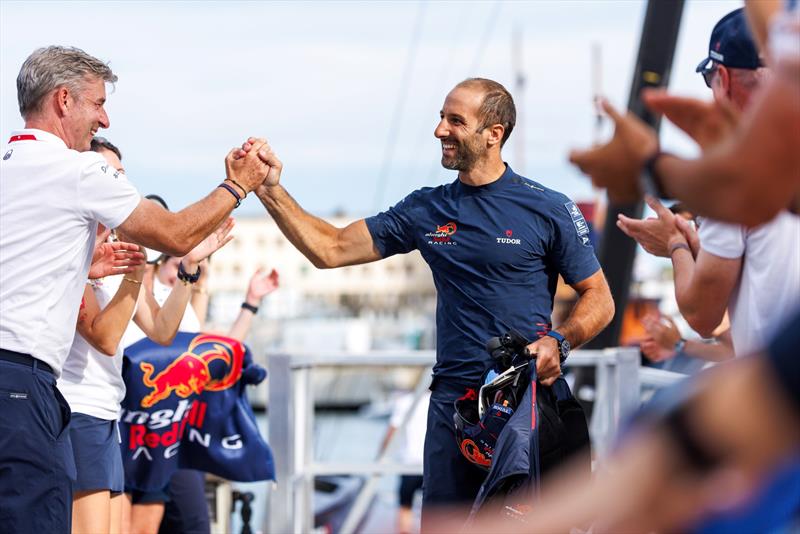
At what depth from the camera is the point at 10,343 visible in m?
3.68

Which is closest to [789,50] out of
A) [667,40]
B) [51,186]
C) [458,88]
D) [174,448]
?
[51,186]

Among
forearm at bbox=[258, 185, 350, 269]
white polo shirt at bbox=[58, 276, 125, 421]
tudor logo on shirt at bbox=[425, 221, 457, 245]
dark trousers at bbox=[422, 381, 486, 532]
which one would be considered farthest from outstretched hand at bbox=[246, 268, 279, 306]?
dark trousers at bbox=[422, 381, 486, 532]

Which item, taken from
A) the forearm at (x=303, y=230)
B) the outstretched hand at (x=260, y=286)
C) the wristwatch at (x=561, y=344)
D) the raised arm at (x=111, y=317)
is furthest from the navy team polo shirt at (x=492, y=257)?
the outstretched hand at (x=260, y=286)

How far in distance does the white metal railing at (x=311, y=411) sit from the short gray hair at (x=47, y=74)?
2.99 metres

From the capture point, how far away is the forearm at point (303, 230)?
16.1 ft

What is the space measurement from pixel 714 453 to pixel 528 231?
2.99 metres

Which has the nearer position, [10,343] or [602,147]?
[602,147]

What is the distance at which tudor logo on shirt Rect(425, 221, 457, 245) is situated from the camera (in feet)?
15.6

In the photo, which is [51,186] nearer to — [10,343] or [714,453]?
[10,343]

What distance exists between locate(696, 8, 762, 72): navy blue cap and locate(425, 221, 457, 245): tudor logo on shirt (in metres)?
1.63

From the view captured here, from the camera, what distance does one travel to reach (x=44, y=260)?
3.71 m

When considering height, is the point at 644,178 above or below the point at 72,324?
above

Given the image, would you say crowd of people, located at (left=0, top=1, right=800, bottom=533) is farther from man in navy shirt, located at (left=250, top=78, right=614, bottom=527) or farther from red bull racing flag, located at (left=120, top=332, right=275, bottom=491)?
red bull racing flag, located at (left=120, top=332, right=275, bottom=491)

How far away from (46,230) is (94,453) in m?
1.22
